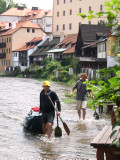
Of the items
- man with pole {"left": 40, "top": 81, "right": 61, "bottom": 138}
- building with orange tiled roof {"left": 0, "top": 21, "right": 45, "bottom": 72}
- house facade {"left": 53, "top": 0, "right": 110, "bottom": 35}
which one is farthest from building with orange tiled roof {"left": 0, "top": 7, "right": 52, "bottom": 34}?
man with pole {"left": 40, "top": 81, "right": 61, "bottom": 138}

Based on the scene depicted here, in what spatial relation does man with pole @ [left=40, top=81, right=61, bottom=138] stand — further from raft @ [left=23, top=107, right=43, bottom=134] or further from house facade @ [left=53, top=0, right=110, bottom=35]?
house facade @ [left=53, top=0, right=110, bottom=35]

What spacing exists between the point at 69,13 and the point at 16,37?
48.6ft

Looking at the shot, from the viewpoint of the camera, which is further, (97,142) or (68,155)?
(68,155)

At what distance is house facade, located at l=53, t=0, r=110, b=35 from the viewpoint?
10194 cm

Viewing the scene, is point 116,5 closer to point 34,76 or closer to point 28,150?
point 28,150

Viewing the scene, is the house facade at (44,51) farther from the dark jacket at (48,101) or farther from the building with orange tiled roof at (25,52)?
the dark jacket at (48,101)

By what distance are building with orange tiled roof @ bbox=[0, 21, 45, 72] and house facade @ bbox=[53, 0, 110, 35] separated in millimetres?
5064

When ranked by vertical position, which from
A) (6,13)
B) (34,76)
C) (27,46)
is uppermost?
(6,13)

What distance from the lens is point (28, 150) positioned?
11391 millimetres

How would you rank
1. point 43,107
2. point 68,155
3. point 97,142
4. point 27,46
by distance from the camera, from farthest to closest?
point 27,46 < point 43,107 < point 68,155 < point 97,142

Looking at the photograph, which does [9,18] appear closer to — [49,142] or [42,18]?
[42,18]

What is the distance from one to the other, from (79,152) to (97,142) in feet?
11.3

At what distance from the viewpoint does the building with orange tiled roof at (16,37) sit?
4081 inches

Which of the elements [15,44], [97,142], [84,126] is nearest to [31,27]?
[15,44]
